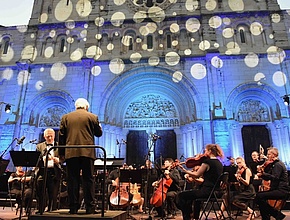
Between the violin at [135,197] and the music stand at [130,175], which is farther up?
the music stand at [130,175]

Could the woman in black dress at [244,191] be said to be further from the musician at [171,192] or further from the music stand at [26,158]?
the music stand at [26,158]

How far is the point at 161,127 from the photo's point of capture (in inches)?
479

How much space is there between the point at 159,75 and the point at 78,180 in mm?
9446

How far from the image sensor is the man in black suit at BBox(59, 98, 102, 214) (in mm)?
3109

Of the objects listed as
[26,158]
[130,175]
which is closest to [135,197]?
[130,175]

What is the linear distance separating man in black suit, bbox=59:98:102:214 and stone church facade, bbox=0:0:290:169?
738cm

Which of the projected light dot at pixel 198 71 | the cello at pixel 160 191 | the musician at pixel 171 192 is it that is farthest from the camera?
the projected light dot at pixel 198 71

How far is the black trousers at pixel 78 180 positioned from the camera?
312 centimetres

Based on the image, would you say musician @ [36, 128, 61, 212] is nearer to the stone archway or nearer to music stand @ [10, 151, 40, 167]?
music stand @ [10, 151, 40, 167]

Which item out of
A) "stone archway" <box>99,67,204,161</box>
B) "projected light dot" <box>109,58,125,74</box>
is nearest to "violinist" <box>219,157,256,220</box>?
"stone archway" <box>99,67,204,161</box>

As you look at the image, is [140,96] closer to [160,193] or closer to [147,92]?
[147,92]

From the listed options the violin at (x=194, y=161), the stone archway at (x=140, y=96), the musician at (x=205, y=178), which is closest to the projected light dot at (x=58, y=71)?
the stone archway at (x=140, y=96)

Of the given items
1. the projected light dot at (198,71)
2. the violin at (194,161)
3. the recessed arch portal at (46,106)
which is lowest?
the violin at (194,161)

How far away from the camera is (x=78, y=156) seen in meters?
3.07
